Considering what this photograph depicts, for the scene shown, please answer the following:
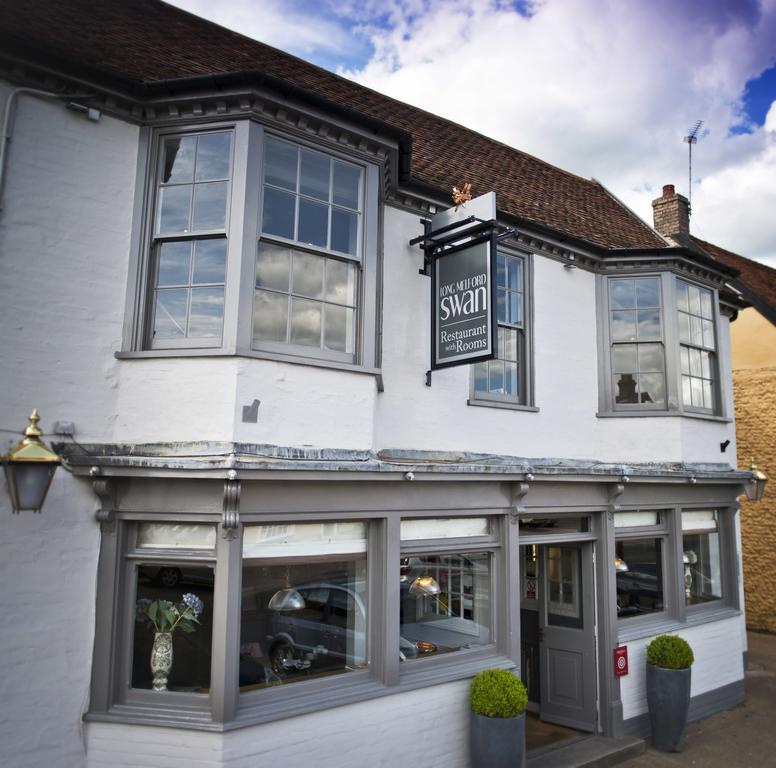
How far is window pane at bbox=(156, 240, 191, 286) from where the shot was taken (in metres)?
6.21

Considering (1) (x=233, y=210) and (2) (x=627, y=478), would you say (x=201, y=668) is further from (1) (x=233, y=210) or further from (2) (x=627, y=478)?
(2) (x=627, y=478)

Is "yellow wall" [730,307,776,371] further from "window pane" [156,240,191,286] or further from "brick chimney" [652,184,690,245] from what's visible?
"window pane" [156,240,191,286]

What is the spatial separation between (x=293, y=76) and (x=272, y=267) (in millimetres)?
4387

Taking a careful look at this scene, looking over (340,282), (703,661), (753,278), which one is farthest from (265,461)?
(753,278)

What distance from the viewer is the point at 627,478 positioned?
876 cm

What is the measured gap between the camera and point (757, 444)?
590 inches

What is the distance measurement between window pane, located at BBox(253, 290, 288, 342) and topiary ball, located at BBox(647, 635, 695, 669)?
650 cm

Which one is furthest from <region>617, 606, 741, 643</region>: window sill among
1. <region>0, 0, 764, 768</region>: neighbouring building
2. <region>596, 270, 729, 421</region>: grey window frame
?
<region>596, 270, 729, 421</region>: grey window frame

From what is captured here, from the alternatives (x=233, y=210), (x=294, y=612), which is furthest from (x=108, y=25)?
(x=294, y=612)

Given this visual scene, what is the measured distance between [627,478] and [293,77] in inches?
276

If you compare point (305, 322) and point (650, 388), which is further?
point (650, 388)

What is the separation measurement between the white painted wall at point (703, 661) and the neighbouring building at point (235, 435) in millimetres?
327

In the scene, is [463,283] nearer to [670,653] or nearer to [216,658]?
[216,658]

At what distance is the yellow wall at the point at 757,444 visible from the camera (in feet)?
48.2
